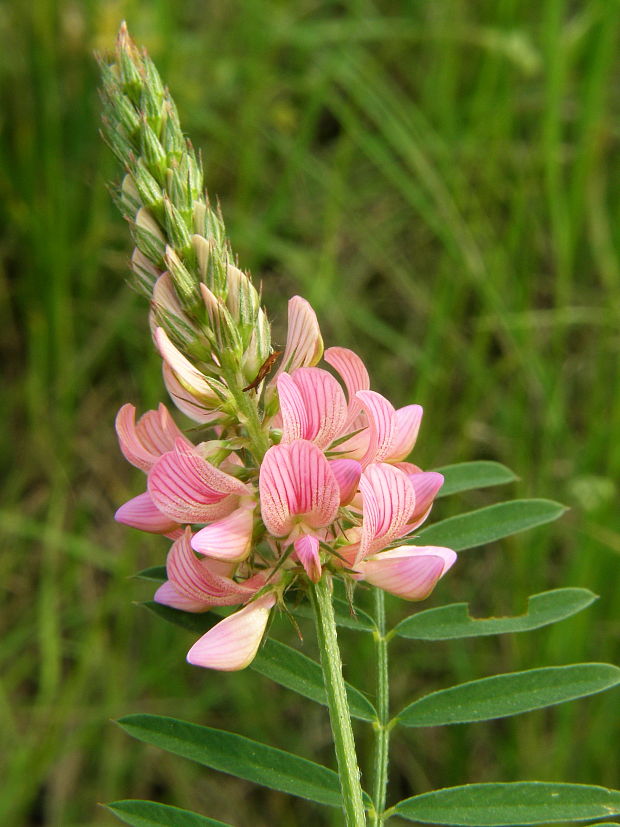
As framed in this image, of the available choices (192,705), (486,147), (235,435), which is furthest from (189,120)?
(235,435)

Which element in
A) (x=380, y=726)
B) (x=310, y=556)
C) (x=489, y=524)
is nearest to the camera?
(x=310, y=556)

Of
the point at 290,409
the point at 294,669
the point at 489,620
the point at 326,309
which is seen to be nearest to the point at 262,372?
the point at 290,409

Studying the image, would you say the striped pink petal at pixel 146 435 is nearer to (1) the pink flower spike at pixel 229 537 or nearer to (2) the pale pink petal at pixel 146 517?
(2) the pale pink petal at pixel 146 517

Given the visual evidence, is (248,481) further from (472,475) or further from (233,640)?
(472,475)

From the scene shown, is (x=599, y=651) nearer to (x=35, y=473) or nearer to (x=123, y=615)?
(x=123, y=615)

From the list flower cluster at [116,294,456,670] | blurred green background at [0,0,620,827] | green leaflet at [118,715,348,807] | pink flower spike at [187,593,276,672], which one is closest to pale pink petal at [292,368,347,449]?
flower cluster at [116,294,456,670]
